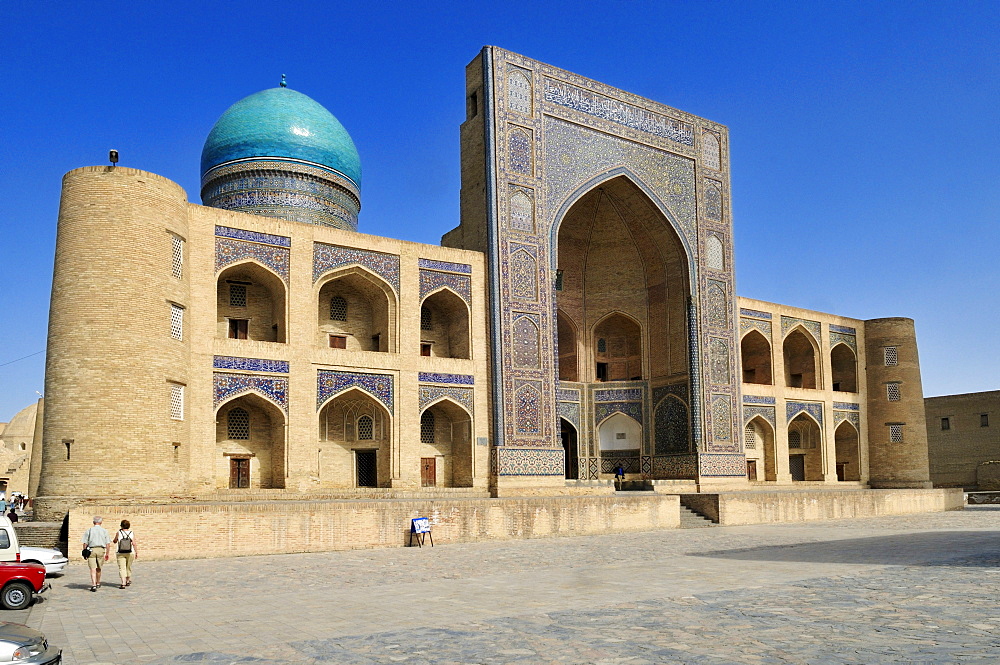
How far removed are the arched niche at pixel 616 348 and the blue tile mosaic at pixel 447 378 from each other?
6.12 m

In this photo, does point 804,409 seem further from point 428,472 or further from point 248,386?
point 248,386

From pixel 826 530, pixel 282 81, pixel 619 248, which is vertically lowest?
pixel 826 530

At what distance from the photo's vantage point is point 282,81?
22453mm

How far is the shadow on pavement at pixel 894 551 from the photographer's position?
31.5 ft

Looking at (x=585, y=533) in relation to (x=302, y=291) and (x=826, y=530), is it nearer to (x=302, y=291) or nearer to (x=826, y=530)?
(x=826, y=530)

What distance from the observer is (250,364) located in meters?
15.0

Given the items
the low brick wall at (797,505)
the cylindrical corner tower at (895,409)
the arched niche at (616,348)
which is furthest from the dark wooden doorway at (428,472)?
the cylindrical corner tower at (895,409)

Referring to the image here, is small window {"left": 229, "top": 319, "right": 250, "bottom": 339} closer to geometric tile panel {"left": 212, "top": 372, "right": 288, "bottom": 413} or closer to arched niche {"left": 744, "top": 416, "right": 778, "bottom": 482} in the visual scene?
geometric tile panel {"left": 212, "top": 372, "right": 288, "bottom": 413}

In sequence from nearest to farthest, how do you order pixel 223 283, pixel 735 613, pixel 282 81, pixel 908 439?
pixel 735 613 < pixel 223 283 < pixel 282 81 < pixel 908 439

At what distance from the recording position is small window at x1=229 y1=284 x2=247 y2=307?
16.5 metres

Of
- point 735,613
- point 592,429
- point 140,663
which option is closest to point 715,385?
point 592,429

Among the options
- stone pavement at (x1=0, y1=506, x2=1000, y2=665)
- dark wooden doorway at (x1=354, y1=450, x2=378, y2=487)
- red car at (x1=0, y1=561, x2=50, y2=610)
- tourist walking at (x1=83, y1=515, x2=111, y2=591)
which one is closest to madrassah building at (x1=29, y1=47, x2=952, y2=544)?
dark wooden doorway at (x1=354, y1=450, x2=378, y2=487)

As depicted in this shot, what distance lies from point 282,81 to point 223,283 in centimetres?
814

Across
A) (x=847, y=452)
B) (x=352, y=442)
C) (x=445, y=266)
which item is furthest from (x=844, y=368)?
(x=352, y=442)
